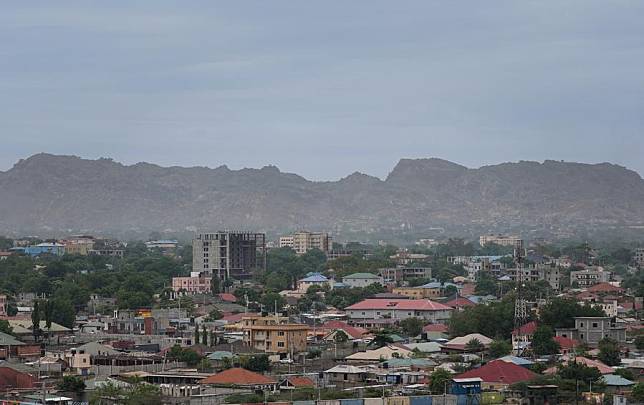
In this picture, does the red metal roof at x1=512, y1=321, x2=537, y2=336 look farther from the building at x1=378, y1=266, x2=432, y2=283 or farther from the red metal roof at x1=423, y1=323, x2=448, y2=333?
the building at x1=378, y1=266, x2=432, y2=283

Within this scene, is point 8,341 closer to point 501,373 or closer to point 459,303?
point 501,373

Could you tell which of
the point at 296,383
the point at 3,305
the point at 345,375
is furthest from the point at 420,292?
the point at 296,383

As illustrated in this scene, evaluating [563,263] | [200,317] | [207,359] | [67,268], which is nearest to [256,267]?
[67,268]

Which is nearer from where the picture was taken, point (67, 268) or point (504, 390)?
point (504, 390)

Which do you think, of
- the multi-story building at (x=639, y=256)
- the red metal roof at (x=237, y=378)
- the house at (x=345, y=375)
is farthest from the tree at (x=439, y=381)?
the multi-story building at (x=639, y=256)

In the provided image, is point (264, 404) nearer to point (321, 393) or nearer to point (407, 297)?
point (321, 393)

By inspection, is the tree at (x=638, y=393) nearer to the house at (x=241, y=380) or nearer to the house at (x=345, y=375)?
the house at (x=345, y=375)

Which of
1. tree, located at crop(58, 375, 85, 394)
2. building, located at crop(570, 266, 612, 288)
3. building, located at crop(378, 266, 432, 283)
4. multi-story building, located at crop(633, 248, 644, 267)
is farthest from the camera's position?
multi-story building, located at crop(633, 248, 644, 267)

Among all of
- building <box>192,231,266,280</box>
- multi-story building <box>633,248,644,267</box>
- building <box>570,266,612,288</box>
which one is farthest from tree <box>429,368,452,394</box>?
multi-story building <box>633,248,644,267</box>
